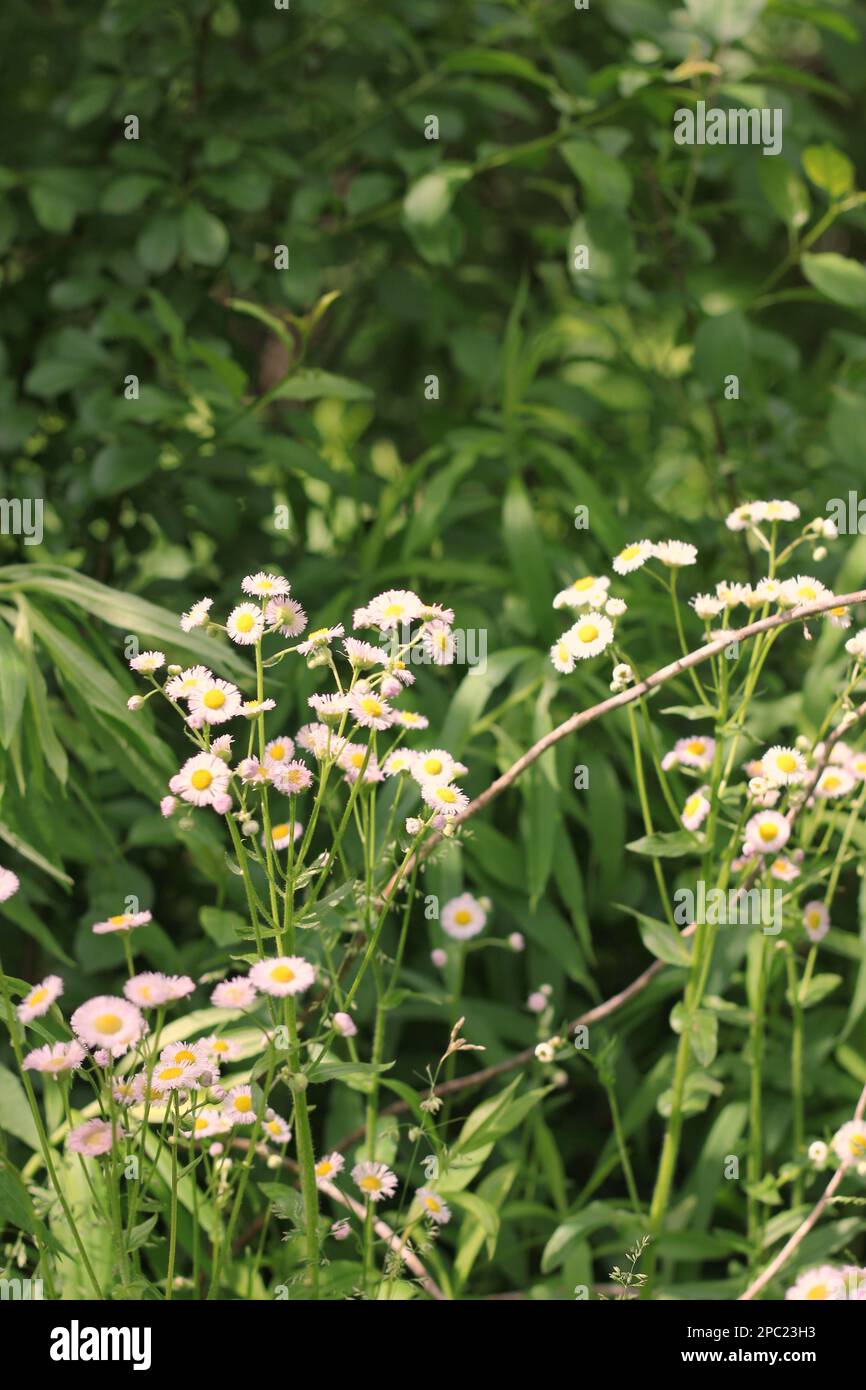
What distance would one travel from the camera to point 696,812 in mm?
1052

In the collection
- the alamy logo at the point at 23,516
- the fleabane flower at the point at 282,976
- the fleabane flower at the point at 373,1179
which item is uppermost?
the alamy logo at the point at 23,516

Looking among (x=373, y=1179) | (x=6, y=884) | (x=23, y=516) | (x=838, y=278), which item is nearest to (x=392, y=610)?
(x=6, y=884)

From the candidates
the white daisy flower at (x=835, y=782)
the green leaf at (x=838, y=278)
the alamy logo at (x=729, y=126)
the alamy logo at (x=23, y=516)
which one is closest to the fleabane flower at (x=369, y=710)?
the white daisy flower at (x=835, y=782)

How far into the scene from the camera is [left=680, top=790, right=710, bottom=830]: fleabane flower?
1.04 metres

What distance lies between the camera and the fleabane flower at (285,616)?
0.85m

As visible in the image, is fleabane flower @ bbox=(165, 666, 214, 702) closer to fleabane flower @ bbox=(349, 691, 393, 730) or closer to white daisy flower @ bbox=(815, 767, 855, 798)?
fleabane flower @ bbox=(349, 691, 393, 730)

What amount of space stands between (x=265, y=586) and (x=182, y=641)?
23cm

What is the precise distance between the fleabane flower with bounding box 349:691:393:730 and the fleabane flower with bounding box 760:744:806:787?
0.27 metres

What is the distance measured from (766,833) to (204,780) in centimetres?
41

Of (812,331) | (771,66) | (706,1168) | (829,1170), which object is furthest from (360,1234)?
(812,331)

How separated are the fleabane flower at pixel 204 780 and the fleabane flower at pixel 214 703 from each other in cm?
2

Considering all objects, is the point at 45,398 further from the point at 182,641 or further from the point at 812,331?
the point at 812,331

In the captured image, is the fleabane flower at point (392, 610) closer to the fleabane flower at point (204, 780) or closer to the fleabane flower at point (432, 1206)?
the fleabane flower at point (204, 780)
